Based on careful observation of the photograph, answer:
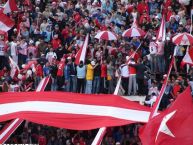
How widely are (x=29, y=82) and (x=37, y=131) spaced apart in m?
3.31

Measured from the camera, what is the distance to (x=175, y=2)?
39.9 m

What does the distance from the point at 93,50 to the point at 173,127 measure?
11715 mm

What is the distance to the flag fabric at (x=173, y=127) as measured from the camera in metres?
23.5

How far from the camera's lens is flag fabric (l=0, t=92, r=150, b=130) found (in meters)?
27.2

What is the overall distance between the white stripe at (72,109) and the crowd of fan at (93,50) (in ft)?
7.83

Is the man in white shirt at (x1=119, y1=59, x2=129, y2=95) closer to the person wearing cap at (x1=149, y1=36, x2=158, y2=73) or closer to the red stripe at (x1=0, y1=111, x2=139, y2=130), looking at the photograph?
the person wearing cap at (x1=149, y1=36, x2=158, y2=73)

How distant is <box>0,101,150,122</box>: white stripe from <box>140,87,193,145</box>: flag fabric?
2.96 m

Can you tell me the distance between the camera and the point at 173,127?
23.8 meters

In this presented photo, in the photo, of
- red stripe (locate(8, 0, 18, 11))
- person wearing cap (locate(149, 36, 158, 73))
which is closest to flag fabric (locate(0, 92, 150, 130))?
person wearing cap (locate(149, 36, 158, 73))

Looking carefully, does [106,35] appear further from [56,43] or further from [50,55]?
[50,55]

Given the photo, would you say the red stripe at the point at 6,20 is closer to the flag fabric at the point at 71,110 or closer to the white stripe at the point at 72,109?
the flag fabric at the point at 71,110

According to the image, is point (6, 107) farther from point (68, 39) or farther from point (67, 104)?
point (68, 39)

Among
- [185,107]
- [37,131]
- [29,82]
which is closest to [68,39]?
[29,82]

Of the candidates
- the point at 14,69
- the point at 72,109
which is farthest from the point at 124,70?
the point at 72,109
